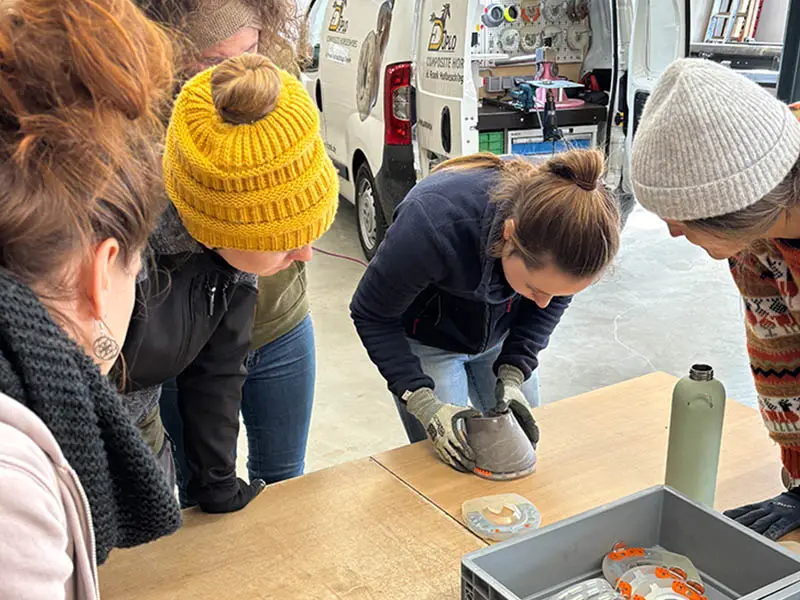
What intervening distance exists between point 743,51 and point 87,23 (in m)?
6.44

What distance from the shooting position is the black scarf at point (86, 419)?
2.23 ft

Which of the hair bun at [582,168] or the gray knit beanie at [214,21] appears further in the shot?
the hair bun at [582,168]

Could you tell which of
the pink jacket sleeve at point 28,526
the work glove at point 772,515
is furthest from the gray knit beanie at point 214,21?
the work glove at point 772,515

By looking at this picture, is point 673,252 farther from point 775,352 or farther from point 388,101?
point 775,352

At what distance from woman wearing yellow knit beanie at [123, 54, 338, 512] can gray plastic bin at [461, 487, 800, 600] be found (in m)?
0.49

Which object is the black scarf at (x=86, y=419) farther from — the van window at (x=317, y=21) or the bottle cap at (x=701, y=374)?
the van window at (x=317, y=21)

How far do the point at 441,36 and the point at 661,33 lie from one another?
142 cm

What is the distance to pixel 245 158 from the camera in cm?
114

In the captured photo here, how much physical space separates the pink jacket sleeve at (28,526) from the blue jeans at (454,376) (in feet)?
3.86

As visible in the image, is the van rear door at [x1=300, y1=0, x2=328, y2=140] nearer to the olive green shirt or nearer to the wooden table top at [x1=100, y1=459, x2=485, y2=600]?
the olive green shirt

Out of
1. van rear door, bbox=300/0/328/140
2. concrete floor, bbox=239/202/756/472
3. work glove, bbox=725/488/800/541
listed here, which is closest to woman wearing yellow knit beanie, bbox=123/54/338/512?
work glove, bbox=725/488/800/541

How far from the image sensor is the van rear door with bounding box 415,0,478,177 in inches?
129

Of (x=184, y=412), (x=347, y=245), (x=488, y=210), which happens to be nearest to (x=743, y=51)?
(x=347, y=245)

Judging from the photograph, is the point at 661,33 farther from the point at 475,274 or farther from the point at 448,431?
the point at 448,431
